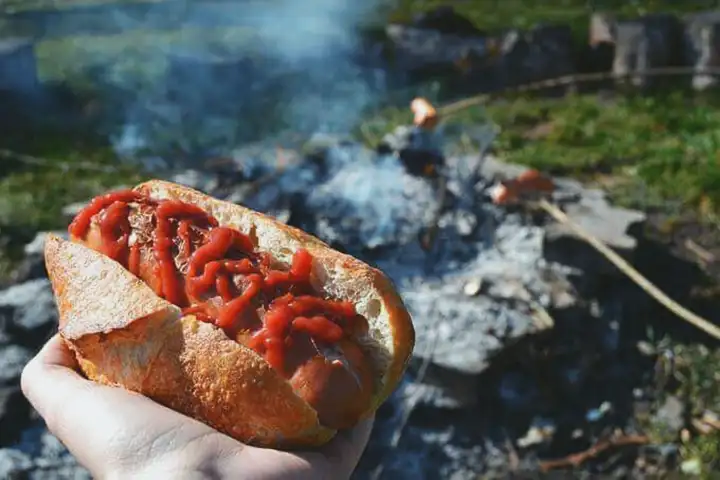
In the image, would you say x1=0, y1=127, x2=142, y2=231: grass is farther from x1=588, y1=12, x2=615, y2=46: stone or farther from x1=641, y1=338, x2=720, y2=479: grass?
x1=588, y1=12, x2=615, y2=46: stone

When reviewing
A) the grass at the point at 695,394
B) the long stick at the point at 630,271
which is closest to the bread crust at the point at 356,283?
the grass at the point at 695,394

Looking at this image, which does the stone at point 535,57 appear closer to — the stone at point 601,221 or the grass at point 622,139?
A: the grass at point 622,139

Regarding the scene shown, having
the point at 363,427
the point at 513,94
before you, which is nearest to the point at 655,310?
the point at 363,427

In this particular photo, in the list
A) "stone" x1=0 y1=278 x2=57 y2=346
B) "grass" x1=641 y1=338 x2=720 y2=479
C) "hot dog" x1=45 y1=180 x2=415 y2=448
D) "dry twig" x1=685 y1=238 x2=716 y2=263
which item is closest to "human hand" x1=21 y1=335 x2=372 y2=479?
"hot dog" x1=45 y1=180 x2=415 y2=448

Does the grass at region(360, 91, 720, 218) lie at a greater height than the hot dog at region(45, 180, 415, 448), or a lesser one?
lesser

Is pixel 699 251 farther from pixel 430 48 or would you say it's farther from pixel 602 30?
pixel 430 48

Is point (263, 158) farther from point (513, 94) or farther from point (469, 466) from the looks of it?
point (513, 94)
